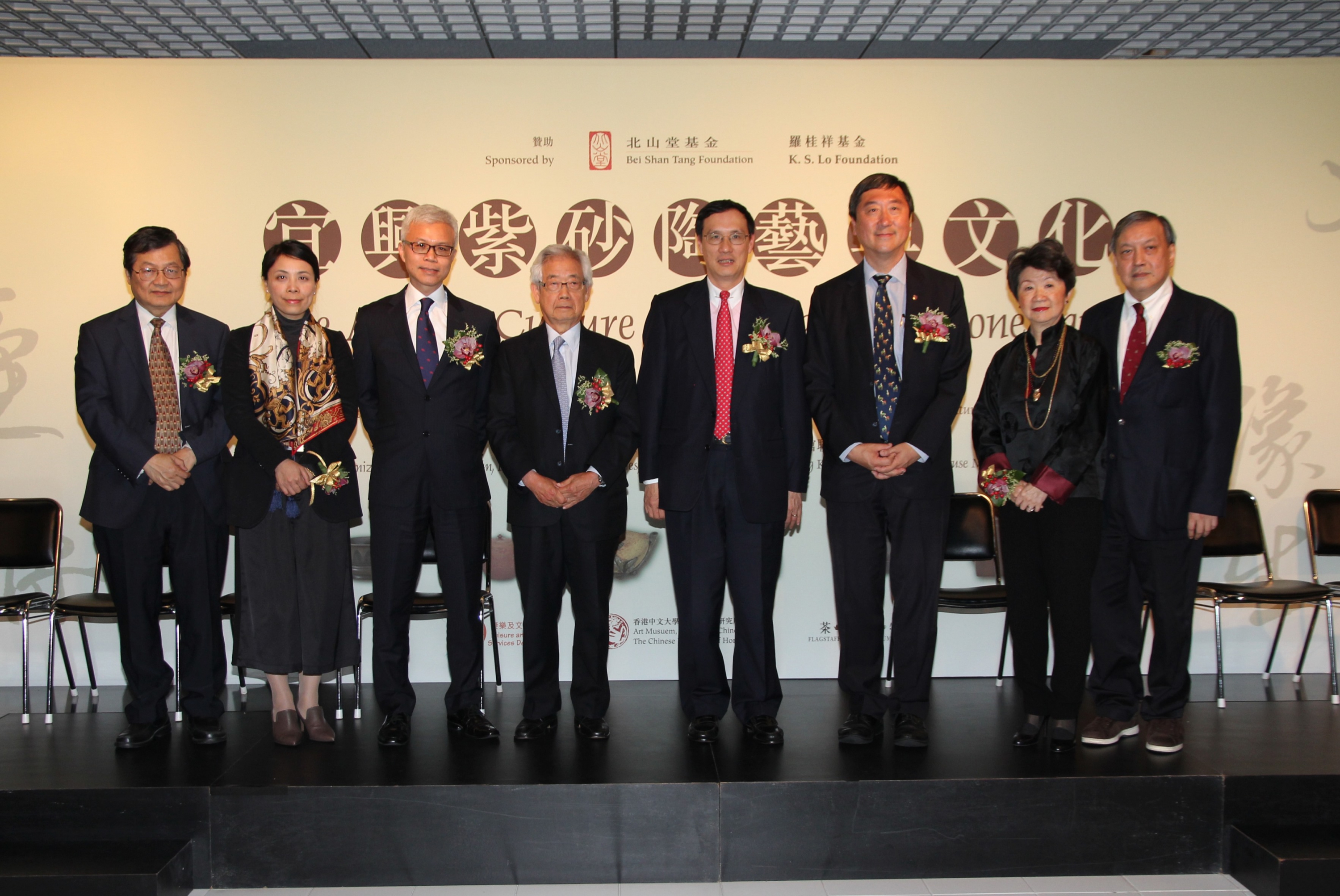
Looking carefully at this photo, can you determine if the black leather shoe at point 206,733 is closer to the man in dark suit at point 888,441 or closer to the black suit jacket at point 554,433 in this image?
the black suit jacket at point 554,433

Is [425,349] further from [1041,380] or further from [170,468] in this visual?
[1041,380]

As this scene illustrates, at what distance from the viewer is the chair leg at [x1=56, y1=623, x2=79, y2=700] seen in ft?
14.5

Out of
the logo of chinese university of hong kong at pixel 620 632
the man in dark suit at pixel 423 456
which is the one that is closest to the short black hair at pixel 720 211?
the man in dark suit at pixel 423 456

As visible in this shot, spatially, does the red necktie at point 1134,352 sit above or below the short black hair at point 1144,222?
below

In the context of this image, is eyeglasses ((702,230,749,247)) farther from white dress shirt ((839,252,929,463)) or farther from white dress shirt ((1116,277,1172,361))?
white dress shirt ((1116,277,1172,361))

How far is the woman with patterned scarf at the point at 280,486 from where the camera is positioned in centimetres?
339

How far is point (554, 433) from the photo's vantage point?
11.3ft

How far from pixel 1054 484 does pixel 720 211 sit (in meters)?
1.47

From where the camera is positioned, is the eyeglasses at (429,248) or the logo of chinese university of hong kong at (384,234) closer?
the eyeglasses at (429,248)

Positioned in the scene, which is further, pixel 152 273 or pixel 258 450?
pixel 152 273

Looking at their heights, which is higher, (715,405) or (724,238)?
(724,238)

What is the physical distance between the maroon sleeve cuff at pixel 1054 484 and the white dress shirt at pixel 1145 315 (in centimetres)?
50

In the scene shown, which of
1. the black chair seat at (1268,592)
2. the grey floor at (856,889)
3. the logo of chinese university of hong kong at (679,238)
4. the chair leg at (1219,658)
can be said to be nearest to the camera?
the grey floor at (856,889)

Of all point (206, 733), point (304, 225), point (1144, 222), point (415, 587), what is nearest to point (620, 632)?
point (415, 587)
